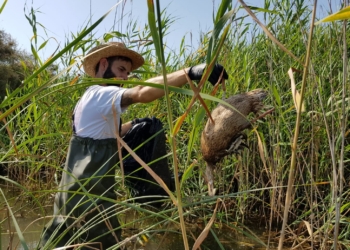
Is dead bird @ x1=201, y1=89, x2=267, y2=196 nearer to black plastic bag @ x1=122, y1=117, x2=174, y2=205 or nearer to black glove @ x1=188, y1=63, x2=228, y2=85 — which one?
black glove @ x1=188, y1=63, x2=228, y2=85

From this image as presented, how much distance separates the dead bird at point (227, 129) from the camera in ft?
3.91

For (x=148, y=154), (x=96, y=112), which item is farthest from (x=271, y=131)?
(x=96, y=112)

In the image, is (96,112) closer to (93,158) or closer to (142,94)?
(93,158)

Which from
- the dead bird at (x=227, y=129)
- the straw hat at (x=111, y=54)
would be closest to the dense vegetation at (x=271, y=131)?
the straw hat at (x=111, y=54)

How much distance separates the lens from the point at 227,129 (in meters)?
1.19

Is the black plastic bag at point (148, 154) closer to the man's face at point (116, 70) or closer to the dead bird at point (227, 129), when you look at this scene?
the man's face at point (116, 70)

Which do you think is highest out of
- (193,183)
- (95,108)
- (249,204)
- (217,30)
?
(217,30)

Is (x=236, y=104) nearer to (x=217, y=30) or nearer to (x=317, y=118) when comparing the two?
(x=217, y=30)

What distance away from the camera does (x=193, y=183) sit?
8.93ft

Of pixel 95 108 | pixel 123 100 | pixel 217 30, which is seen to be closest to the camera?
pixel 217 30

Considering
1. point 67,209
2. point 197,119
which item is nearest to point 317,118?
point 67,209

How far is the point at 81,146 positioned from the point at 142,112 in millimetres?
1183

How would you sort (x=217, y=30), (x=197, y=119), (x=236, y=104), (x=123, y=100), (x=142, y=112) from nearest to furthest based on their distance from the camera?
(x=217, y=30), (x=197, y=119), (x=236, y=104), (x=123, y=100), (x=142, y=112)

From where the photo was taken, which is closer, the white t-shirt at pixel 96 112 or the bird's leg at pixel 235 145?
the bird's leg at pixel 235 145
